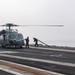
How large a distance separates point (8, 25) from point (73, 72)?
30.7 metres

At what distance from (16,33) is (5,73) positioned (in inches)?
1118

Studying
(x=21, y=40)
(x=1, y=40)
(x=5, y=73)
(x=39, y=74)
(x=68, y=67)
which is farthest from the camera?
(x=1, y=40)

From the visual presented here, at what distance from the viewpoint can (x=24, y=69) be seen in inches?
749

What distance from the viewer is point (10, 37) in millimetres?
45812

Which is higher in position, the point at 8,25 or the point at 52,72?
the point at 8,25

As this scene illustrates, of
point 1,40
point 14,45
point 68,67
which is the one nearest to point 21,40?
point 14,45

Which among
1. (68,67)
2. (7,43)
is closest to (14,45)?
(7,43)

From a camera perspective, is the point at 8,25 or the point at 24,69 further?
the point at 8,25

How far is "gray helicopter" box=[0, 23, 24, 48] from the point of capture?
4478cm

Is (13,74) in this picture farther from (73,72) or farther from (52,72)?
(73,72)

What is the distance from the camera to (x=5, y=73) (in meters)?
17.9

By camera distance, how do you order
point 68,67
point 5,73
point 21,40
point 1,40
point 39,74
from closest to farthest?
point 39,74
point 5,73
point 68,67
point 21,40
point 1,40

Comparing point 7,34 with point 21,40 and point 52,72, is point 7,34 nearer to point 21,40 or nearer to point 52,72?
point 21,40

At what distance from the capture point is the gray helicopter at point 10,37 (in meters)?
44.8
